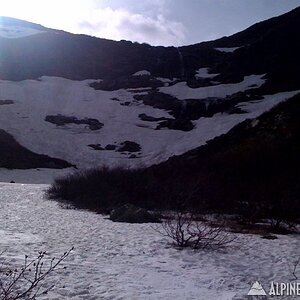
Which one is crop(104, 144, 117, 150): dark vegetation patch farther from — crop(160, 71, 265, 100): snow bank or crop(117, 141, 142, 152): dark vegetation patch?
crop(160, 71, 265, 100): snow bank

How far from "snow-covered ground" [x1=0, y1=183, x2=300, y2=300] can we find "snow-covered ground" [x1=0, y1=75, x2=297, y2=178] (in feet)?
73.0

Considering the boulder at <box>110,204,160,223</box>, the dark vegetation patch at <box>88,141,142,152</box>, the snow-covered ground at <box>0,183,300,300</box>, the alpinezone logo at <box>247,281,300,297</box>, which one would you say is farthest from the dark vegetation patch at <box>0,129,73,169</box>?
the alpinezone logo at <box>247,281,300,297</box>

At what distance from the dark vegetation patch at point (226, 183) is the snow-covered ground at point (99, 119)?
11.9 m

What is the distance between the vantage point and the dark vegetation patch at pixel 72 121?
2023 inches

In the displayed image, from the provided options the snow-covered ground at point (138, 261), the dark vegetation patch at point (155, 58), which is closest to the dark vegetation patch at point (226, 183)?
the snow-covered ground at point (138, 261)

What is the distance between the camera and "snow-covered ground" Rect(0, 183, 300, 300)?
6.48 metres

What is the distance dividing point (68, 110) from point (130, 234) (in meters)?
46.4

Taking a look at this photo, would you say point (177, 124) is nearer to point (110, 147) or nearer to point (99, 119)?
point (110, 147)

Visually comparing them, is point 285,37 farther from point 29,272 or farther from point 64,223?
point 29,272

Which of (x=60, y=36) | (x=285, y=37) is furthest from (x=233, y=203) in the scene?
(x=60, y=36)

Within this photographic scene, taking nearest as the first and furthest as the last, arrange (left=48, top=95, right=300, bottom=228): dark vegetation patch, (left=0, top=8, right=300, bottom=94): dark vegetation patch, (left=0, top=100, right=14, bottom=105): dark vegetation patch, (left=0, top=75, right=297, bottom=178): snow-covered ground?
(left=48, top=95, right=300, bottom=228): dark vegetation patch
(left=0, top=75, right=297, bottom=178): snow-covered ground
(left=0, top=100, right=14, bottom=105): dark vegetation patch
(left=0, top=8, right=300, bottom=94): dark vegetation patch

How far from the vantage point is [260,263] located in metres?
8.41

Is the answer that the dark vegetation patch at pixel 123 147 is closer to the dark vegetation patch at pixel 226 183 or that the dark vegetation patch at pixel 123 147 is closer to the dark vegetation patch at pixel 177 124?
the dark vegetation patch at pixel 177 124

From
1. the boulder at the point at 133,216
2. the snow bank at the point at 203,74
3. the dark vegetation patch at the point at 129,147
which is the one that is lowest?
the boulder at the point at 133,216
